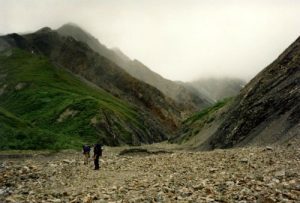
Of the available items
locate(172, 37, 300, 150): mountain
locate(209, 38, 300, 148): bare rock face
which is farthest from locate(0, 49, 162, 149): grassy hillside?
locate(209, 38, 300, 148): bare rock face

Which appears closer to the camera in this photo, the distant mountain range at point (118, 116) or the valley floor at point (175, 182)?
the valley floor at point (175, 182)

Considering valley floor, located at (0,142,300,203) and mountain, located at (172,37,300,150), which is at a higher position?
mountain, located at (172,37,300,150)

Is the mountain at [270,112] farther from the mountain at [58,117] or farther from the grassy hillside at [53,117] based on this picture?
the mountain at [58,117]

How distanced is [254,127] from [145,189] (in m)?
43.3

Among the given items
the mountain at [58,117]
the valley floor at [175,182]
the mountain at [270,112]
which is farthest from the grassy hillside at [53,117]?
the valley floor at [175,182]

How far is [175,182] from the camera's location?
1254 inches

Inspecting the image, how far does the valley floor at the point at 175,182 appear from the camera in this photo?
25672 mm

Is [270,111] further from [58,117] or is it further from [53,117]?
[53,117]

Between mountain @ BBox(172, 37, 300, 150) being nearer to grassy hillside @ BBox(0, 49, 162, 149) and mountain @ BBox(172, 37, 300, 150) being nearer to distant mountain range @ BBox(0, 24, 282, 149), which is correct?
distant mountain range @ BBox(0, 24, 282, 149)

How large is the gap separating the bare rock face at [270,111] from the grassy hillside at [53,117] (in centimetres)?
3419

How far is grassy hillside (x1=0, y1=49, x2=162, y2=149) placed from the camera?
98250mm

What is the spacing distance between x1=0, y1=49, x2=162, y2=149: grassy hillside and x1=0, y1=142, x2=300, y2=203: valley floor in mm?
49131

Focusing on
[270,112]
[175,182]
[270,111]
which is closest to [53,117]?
[270,111]

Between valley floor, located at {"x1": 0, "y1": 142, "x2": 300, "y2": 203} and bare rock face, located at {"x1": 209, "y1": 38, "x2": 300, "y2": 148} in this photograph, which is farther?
bare rock face, located at {"x1": 209, "y1": 38, "x2": 300, "y2": 148}
